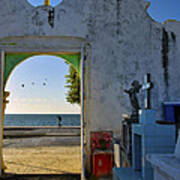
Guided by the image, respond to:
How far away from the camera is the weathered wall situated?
6188 millimetres

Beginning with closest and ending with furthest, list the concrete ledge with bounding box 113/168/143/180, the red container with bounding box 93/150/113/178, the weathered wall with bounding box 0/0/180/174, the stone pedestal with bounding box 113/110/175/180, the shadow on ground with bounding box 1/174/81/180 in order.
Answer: the stone pedestal with bounding box 113/110/175/180, the concrete ledge with bounding box 113/168/143/180, the red container with bounding box 93/150/113/178, the shadow on ground with bounding box 1/174/81/180, the weathered wall with bounding box 0/0/180/174

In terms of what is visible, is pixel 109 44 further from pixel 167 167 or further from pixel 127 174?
pixel 167 167

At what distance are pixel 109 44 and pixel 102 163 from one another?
3296 millimetres

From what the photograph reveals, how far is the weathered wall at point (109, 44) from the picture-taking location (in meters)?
6.19

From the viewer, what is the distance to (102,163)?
5.70m

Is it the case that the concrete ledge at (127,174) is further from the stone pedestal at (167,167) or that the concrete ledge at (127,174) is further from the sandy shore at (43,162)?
the sandy shore at (43,162)

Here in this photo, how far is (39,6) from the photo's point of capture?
248 inches

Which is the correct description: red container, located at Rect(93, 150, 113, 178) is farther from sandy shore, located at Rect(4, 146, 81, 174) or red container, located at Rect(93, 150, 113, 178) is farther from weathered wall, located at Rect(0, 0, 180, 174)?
sandy shore, located at Rect(4, 146, 81, 174)

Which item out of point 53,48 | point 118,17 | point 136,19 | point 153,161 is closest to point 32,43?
point 53,48

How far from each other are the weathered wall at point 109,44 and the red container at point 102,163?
639 millimetres

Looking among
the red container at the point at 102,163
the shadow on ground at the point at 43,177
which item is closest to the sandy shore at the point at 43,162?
the shadow on ground at the point at 43,177

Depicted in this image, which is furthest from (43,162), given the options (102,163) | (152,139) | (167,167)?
(167,167)

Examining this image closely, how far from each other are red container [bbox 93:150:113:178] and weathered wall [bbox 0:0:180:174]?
64cm

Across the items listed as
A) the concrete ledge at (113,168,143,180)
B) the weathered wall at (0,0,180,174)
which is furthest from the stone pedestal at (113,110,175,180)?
the weathered wall at (0,0,180,174)
